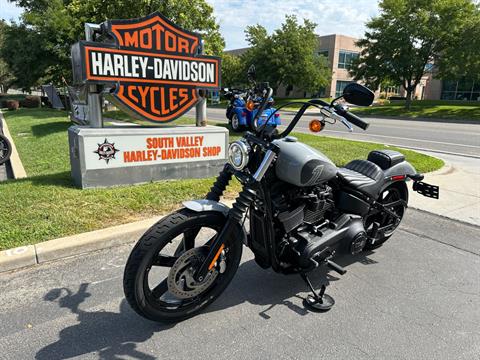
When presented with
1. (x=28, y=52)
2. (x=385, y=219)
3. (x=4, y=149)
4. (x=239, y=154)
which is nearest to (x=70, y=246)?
(x=239, y=154)

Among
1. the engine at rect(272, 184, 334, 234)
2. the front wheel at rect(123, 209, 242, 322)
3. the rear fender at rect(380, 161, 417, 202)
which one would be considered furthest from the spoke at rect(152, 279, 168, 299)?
the rear fender at rect(380, 161, 417, 202)

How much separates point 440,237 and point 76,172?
4775 mm

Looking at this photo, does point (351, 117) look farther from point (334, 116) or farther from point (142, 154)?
point (142, 154)

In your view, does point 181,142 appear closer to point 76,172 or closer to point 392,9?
point 76,172

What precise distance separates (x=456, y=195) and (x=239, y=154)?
4849 mm

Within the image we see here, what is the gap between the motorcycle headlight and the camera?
2.44 metres

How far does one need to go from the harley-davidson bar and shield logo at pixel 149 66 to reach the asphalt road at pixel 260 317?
2452mm

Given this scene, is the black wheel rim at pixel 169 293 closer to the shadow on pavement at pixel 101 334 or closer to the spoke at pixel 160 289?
the spoke at pixel 160 289

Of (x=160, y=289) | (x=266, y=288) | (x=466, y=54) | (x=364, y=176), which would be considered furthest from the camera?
(x=466, y=54)

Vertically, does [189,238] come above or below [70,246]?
above

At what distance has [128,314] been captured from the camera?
2662 mm

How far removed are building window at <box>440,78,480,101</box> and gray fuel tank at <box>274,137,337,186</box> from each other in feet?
151

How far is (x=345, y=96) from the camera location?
2.39 meters

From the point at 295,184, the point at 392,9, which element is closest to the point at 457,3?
the point at 392,9
